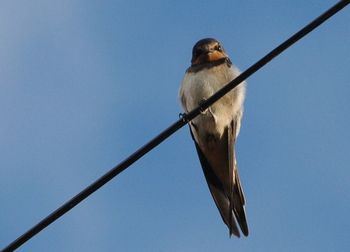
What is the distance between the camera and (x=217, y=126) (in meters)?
6.34

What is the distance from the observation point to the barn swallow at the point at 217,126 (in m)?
6.26

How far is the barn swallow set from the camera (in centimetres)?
626

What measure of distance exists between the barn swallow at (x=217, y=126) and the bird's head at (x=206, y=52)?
0.08 meters

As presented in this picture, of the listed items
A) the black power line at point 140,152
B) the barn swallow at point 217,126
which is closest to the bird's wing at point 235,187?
the barn swallow at point 217,126

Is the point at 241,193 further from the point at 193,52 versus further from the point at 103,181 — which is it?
the point at 103,181

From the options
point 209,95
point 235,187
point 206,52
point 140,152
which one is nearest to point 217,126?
point 209,95

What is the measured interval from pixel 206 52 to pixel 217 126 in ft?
2.45

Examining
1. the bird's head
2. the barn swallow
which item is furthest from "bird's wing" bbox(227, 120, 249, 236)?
the bird's head

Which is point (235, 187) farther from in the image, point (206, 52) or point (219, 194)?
point (206, 52)

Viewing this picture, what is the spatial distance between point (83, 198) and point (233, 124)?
3.15 m

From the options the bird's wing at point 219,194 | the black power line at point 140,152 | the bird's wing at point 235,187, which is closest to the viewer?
the black power line at point 140,152

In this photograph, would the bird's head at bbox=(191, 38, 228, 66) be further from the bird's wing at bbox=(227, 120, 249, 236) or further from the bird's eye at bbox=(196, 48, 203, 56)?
the bird's wing at bbox=(227, 120, 249, 236)

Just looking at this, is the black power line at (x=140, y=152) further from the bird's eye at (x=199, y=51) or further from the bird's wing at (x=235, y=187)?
the bird's eye at (x=199, y=51)

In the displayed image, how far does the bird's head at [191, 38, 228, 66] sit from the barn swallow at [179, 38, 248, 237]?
0.08m
